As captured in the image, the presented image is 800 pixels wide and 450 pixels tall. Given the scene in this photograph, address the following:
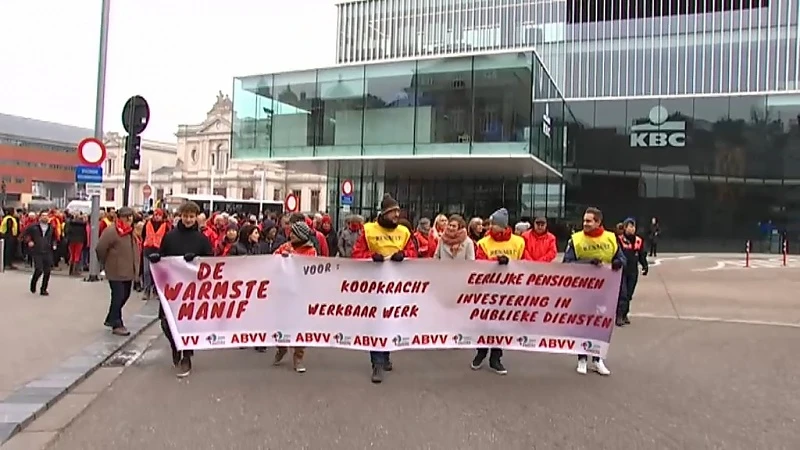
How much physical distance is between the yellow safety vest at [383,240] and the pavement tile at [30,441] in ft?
11.5

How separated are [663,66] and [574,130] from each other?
1090 inches

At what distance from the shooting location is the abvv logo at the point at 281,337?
24.2ft

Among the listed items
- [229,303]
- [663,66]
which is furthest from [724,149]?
[229,303]

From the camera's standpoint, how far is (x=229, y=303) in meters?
7.41

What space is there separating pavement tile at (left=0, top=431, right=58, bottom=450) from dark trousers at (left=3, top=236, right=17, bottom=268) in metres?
16.1

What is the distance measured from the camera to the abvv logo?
736cm

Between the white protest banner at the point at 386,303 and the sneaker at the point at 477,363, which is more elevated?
the white protest banner at the point at 386,303

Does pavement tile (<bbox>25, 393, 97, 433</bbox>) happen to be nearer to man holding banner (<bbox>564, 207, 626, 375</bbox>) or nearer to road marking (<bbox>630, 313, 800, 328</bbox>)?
man holding banner (<bbox>564, 207, 626, 375</bbox>)

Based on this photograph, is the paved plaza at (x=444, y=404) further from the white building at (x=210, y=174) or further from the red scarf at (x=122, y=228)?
the white building at (x=210, y=174)

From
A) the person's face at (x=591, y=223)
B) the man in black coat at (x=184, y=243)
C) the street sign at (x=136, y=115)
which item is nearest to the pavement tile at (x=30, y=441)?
the man in black coat at (x=184, y=243)

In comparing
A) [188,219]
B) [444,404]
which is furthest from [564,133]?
[444,404]

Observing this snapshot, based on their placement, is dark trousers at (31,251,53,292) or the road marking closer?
the road marking

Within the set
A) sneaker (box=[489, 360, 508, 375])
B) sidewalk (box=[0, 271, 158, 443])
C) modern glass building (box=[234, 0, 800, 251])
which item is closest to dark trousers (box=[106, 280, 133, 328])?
sidewalk (box=[0, 271, 158, 443])

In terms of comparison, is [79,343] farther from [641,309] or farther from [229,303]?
[641,309]
